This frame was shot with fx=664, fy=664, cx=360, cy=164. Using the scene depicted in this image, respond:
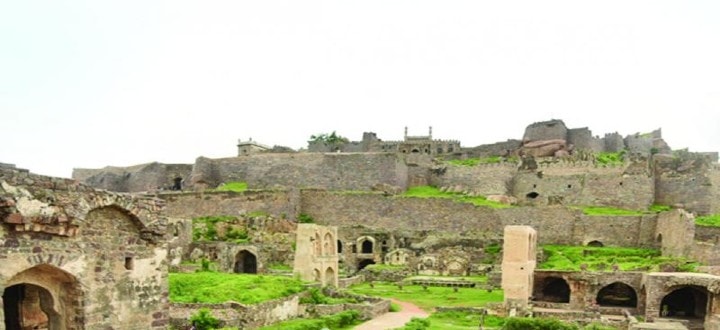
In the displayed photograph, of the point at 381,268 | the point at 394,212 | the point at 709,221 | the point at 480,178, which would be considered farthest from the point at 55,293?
the point at 480,178

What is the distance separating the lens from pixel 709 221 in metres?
35.5

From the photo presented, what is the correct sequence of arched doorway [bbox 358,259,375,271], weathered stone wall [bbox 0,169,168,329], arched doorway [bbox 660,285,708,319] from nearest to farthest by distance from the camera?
weathered stone wall [bbox 0,169,168,329], arched doorway [bbox 660,285,708,319], arched doorway [bbox 358,259,375,271]

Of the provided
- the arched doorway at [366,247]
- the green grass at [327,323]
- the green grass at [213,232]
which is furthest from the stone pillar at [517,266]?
the green grass at [213,232]

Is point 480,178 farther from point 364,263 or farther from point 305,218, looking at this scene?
point 305,218

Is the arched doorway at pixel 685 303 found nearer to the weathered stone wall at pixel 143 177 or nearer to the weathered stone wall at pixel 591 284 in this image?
the weathered stone wall at pixel 591 284

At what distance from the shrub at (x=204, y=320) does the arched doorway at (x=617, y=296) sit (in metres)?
19.6

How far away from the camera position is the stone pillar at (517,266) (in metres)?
27.9

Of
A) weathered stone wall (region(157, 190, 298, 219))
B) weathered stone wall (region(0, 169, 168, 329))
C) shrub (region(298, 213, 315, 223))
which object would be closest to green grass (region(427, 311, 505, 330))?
weathered stone wall (region(0, 169, 168, 329))

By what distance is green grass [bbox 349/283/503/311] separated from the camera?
94.4 ft

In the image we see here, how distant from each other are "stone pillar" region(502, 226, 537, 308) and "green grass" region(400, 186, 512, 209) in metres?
13.3

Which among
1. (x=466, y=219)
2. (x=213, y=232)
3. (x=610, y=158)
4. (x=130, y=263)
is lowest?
(x=213, y=232)

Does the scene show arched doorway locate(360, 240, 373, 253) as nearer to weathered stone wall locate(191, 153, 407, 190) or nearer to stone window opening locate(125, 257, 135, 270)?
weathered stone wall locate(191, 153, 407, 190)

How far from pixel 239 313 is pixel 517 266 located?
492 inches

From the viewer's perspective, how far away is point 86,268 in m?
10.1
